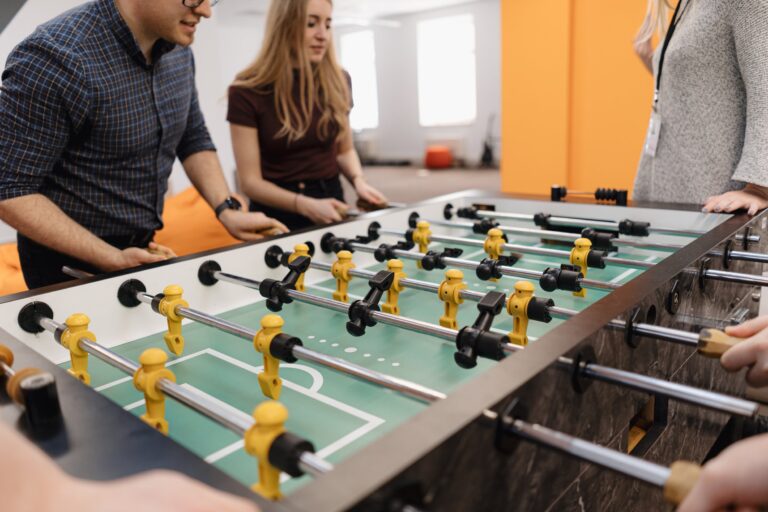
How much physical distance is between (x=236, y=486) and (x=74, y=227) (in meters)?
1.23

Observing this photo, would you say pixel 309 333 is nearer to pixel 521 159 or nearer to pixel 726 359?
pixel 726 359

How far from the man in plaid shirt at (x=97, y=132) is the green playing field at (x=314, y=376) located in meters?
0.38

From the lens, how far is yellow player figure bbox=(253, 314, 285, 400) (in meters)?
0.96

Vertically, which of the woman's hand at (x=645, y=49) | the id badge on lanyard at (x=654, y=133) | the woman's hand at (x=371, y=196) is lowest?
the woman's hand at (x=371, y=196)

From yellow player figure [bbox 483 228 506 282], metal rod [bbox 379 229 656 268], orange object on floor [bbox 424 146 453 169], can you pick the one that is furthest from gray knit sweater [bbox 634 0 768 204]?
orange object on floor [bbox 424 146 453 169]

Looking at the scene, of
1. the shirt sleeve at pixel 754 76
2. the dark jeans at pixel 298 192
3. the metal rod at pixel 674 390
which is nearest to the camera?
the metal rod at pixel 674 390

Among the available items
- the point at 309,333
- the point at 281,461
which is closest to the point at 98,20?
the point at 309,333

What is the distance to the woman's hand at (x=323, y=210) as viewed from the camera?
201cm

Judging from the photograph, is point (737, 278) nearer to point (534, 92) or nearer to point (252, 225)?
point (252, 225)

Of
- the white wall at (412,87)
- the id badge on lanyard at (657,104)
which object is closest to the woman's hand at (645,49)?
the id badge on lanyard at (657,104)

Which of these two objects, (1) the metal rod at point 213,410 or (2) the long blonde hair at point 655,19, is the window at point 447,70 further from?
(1) the metal rod at point 213,410

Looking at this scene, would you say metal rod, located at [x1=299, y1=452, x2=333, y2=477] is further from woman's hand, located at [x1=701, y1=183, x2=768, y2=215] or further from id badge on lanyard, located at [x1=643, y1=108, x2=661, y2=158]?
id badge on lanyard, located at [x1=643, y1=108, x2=661, y2=158]

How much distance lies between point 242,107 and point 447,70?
10.3 meters

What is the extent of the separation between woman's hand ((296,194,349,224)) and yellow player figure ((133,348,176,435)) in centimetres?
114
